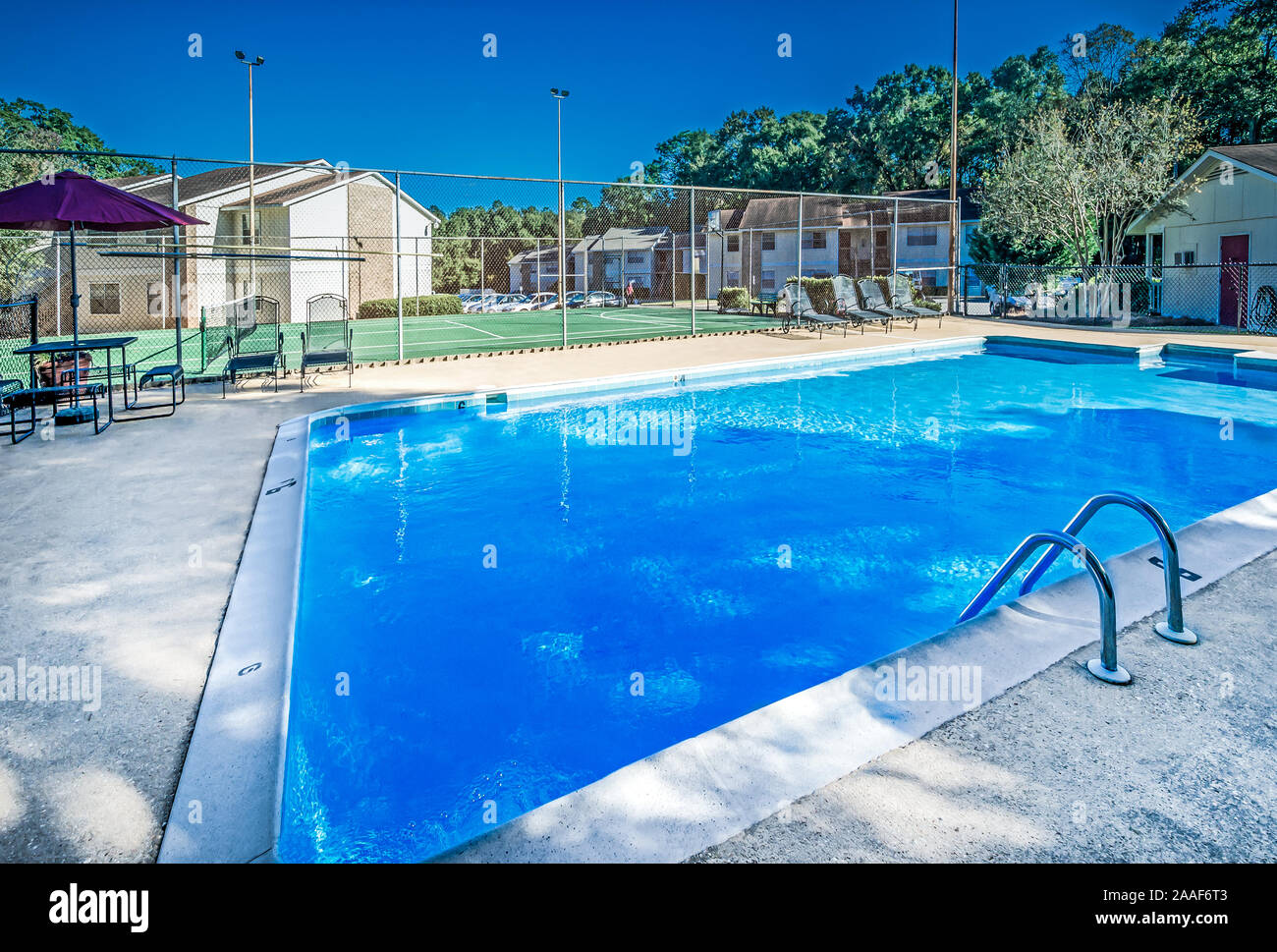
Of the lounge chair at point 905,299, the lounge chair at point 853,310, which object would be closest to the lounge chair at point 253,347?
the lounge chair at point 853,310

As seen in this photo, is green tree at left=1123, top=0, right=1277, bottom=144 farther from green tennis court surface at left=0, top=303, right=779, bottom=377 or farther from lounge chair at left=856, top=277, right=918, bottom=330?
green tennis court surface at left=0, top=303, right=779, bottom=377

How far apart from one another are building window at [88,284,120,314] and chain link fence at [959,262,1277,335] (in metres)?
25.4

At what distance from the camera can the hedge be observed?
2953 centimetres

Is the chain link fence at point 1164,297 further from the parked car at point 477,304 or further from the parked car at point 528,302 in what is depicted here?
the parked car at point 477,304

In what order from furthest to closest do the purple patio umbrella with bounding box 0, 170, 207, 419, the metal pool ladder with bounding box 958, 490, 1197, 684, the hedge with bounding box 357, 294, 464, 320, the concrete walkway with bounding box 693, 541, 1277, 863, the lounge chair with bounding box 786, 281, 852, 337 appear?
the hedge with bounding box 357, 294, 464, 320, the lounge chair with bounding box 786, 281, 852, 337, the purple patio umbrella with bounding box 0, 170, 207, 419, the metal pool ladder with bounding box 958, 490, 1197, 684, the concrete walkway with bounding box 693, 541, 1277, 863

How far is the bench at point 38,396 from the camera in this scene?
6.69 meters

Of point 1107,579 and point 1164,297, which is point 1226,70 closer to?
point 1164,297

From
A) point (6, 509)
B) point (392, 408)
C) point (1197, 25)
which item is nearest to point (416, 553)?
point (6, 509)

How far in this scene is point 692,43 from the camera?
113 ft

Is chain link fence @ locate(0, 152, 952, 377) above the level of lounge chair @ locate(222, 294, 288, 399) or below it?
above

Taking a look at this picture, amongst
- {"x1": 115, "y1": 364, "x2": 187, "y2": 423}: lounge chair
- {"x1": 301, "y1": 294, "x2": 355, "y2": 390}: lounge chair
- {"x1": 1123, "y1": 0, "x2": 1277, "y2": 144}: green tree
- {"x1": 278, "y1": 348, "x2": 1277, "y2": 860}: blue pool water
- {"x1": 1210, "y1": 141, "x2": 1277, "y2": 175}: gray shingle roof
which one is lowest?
{"x1": 278, "y1": 348, "x2": 1277, "y2": 860}: blue pool water

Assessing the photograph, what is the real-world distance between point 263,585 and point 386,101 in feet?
118

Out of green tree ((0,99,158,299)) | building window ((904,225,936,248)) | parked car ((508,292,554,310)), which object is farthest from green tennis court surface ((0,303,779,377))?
building window ((904,225,936,248))

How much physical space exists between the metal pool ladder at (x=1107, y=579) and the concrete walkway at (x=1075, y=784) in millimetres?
93
